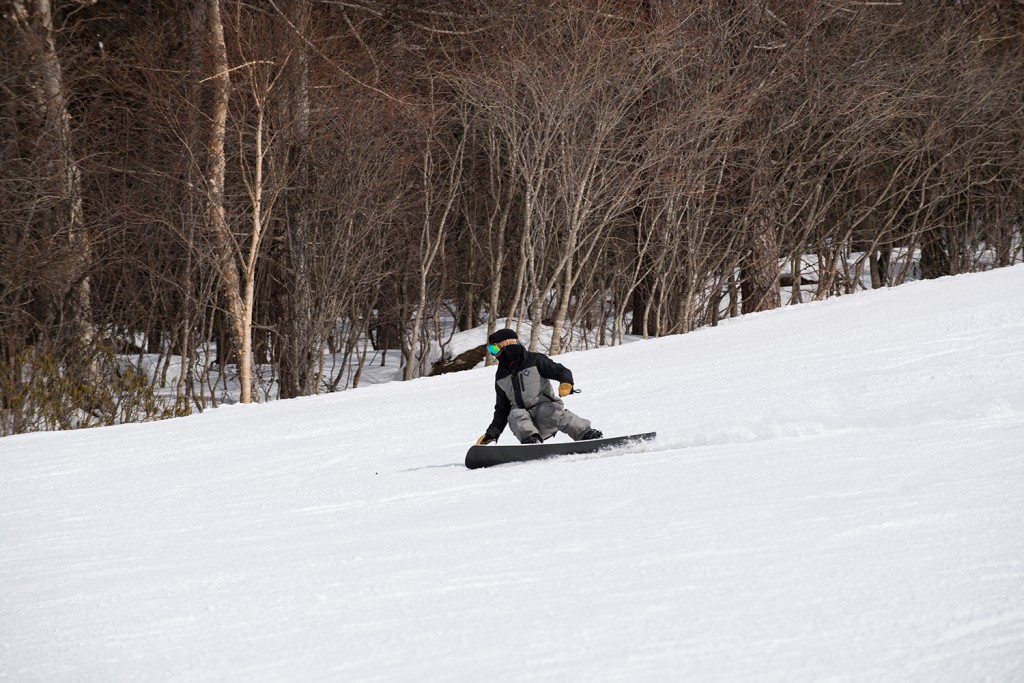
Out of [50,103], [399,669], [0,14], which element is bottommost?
[399,669]

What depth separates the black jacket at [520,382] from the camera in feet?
22.5

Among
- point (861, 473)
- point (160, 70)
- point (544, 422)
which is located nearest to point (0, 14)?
point (160, 70)

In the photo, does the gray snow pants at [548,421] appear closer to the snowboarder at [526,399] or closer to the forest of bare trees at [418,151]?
the snowboarder at [526,399]

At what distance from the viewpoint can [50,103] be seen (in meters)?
14.8

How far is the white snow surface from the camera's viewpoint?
3271mm

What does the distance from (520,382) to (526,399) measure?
0.41 ft

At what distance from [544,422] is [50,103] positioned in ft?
36.1

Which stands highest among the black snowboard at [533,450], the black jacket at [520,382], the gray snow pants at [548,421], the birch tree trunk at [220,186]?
the birch tree trunk at [220,186]

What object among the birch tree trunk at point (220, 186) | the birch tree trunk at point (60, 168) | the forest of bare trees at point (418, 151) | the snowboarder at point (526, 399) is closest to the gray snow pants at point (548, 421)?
the snowboarder at point (526, 399)

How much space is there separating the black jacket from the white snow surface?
433 millimetres

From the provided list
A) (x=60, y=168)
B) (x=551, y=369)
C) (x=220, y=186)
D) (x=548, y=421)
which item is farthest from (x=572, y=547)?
(x=60, y=168)

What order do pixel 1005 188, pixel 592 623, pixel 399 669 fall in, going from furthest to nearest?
pixel 1005 188, pixel 592 623, pixel 399 669

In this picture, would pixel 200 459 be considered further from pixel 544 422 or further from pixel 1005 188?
pixel 1005 188

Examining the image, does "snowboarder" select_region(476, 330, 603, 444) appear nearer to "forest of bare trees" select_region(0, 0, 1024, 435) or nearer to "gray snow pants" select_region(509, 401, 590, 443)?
"gray snow pants" select_region(509, 401, 590, 443)
